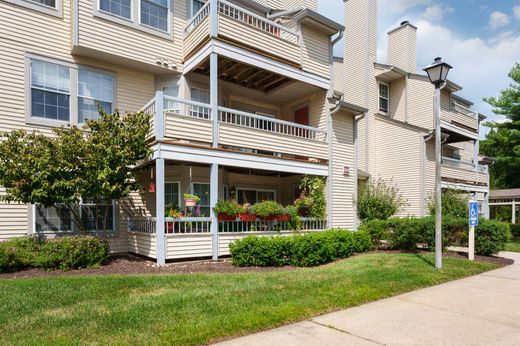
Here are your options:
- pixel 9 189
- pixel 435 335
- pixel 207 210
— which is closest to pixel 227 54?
pixel 207 210

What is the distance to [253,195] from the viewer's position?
16859 mm

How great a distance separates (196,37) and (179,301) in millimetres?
9869

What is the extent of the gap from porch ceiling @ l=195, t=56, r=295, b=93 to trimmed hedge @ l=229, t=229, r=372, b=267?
21.6 feet

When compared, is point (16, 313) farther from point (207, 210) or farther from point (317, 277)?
point (207, 210)

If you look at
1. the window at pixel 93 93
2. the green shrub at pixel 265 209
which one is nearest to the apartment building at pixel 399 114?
the green shrub at pixel 265 209

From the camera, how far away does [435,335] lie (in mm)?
4930

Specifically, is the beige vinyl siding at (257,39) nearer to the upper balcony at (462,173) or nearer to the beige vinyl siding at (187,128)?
the beige vinyl siding at (187,128)

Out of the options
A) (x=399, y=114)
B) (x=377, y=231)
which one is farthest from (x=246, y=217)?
(x=399, y=114)

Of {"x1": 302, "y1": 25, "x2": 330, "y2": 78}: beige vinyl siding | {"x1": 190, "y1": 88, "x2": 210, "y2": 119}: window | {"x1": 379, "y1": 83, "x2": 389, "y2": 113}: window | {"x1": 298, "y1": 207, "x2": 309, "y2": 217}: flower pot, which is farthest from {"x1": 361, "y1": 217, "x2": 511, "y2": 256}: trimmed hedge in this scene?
{"x1": 379, "y1": 83, "x2": 389, "y2": 113}: window

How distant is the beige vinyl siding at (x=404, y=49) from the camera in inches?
962

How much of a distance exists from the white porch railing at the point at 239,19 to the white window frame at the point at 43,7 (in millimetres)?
4300

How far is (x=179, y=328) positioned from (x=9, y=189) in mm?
7175

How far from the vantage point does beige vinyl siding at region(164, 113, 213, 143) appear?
1075cm

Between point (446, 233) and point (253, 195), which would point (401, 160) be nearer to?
point (446, 233)
